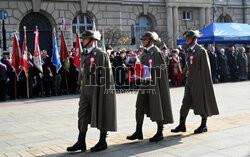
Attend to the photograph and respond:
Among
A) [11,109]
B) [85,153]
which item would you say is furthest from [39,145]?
[11,109]

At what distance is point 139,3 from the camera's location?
2959 cm

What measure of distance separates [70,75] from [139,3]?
14.7 m

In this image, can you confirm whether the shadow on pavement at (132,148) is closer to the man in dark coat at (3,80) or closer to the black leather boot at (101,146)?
the black leather boot at (101,146)

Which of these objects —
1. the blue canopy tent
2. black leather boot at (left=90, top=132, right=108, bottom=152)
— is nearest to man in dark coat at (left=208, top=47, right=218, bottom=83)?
the blue canopy tent

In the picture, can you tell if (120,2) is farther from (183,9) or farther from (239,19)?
(239,19)

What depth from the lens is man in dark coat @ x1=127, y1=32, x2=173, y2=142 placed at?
21.3 feet

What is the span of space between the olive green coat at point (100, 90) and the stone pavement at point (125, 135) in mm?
505

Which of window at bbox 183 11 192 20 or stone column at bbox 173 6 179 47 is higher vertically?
window at bbox 183 11 192 20

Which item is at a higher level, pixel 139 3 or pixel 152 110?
pixel 139 3

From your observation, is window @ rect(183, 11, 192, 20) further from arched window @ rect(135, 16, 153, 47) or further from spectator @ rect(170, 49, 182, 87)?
spectator @ rect(170, 49, 182, 87)

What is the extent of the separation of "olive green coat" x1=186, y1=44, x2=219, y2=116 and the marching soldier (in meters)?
1.86

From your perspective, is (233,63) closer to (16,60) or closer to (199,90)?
(16,60)

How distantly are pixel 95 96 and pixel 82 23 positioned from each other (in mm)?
21982

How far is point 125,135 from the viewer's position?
7.18 m
